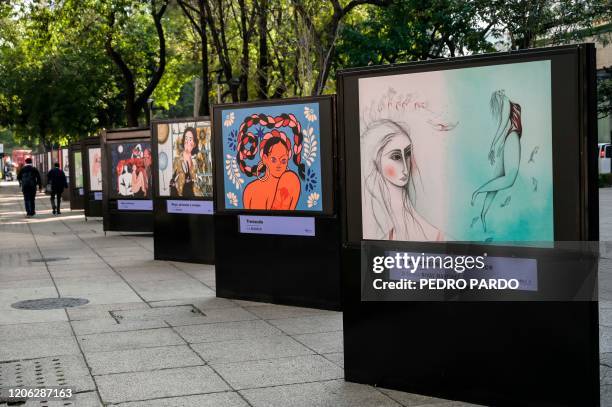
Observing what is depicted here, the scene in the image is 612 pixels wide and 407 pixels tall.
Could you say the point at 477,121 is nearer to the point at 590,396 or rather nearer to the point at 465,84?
the point at 465,84

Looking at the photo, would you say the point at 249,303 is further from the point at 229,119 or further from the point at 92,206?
the point at 92,206

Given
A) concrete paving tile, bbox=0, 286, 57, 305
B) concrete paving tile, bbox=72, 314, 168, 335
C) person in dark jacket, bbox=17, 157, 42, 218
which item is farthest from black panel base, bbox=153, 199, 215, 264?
person in dark jacket, bbox=17, 157, 42, 218

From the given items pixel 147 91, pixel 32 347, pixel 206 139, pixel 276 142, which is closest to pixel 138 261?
pixel 206 139

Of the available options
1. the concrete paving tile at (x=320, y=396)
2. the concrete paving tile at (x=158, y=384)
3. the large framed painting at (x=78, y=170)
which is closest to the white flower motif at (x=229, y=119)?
the concrete paving tile at (x=158, y=384)

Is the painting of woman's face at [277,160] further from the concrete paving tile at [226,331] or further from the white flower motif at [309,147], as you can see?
the concrete paving tile at [226,331]

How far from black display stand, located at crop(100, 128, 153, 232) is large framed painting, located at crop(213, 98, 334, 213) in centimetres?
813

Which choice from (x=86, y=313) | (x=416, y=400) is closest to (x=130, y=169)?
(x=86, y=313)

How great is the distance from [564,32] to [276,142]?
1667 centimetres

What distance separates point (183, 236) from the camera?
537 inches

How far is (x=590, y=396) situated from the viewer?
16.3ft

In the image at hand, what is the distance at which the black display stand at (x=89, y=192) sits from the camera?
77.8 feet

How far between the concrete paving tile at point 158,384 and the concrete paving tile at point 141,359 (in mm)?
154

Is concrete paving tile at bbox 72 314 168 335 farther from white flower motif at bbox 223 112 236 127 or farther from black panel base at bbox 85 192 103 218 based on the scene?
black panel base at bbox 85 192 103 218

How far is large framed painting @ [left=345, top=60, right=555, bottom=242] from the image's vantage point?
5105 millimetres
